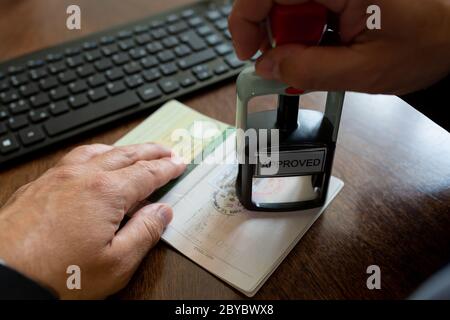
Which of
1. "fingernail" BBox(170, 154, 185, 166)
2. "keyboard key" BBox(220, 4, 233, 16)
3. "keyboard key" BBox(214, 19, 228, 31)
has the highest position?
"keyboard key" BBox(220, 4, 233, 16)

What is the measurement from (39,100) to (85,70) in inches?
3.5

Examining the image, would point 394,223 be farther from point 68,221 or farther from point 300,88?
point 68,221

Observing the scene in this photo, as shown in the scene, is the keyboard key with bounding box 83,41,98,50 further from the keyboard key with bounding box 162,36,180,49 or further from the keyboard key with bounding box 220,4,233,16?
the keyboard key with bounding box 220,4,233,16

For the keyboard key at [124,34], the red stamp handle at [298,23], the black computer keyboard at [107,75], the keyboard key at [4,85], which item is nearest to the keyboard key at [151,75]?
the black computer keyboard at [107,75]

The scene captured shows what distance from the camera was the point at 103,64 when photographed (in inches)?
28.3

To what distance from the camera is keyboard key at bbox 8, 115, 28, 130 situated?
637mm

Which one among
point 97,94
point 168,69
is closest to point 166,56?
point 168,69

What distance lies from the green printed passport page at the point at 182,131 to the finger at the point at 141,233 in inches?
4.0

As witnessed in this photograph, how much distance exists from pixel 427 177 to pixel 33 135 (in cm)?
54

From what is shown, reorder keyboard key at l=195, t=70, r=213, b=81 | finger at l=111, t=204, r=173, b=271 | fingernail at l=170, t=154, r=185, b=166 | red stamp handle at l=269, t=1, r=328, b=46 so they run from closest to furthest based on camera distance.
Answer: red stamp handle at l=269, t=1, r=328, b=46
finger at l=111, t=204, r=173, b=271
fingernail at l=170, t=154, r=185, b=166
keyboard key at l=195, t=70, r=213, b=81

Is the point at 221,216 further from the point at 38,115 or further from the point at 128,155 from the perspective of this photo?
the point at 38,115

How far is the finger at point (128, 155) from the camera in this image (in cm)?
58

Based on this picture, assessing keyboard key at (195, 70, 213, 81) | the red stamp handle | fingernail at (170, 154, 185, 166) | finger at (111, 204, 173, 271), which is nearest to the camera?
the red stamp handle

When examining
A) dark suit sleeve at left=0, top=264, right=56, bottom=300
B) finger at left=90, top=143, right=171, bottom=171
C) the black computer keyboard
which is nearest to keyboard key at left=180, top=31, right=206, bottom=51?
the black computer keyboard
